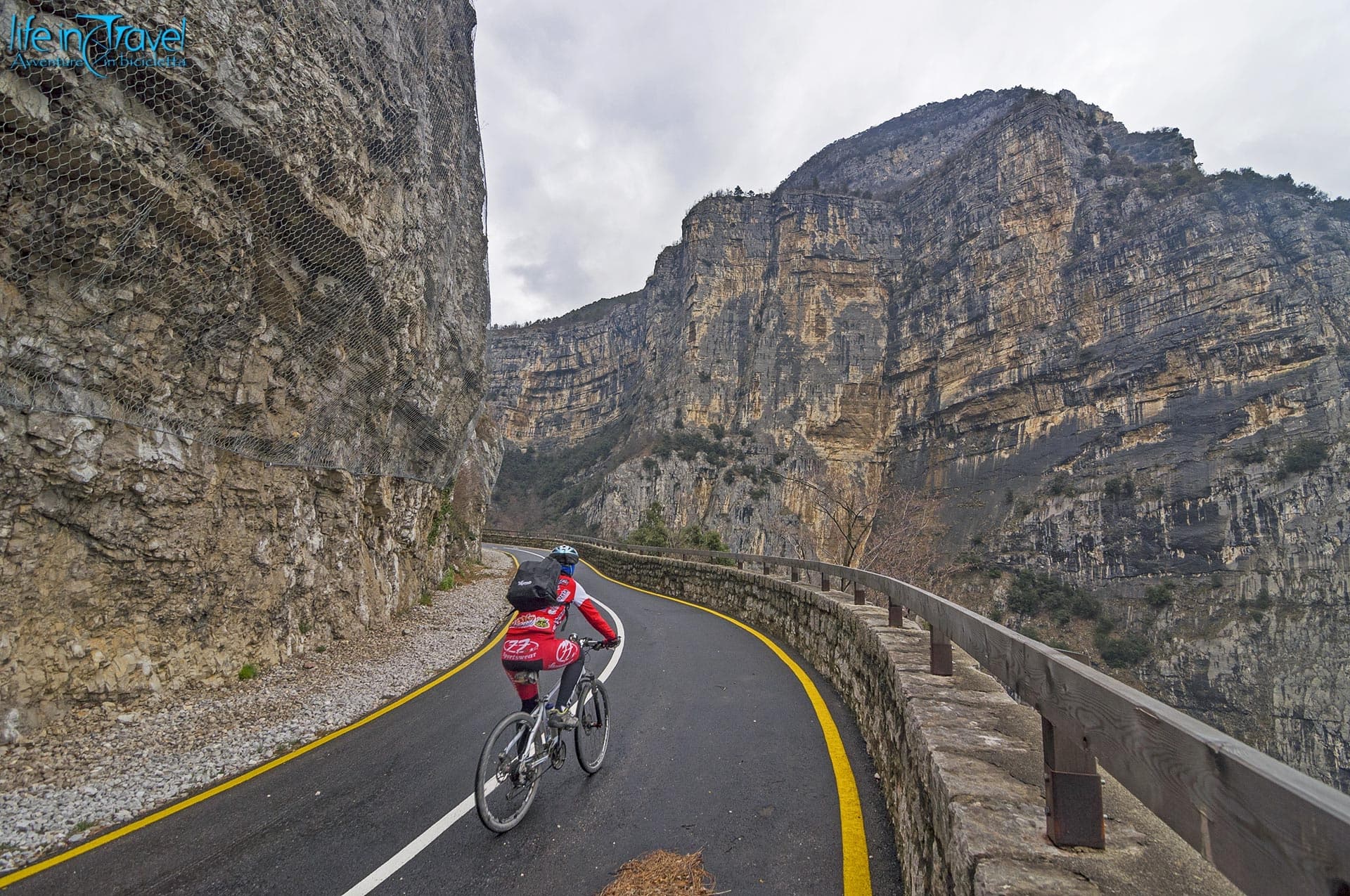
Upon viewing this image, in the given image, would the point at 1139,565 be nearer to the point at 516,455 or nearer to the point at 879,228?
the point at 879,228

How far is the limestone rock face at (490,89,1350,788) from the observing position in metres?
34.3

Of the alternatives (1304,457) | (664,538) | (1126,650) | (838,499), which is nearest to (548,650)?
(664,538)

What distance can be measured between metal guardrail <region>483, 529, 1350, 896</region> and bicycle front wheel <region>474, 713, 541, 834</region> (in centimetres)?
278

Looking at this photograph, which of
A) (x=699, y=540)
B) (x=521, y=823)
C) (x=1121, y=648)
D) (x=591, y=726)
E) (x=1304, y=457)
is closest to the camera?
(x=521, y=823)

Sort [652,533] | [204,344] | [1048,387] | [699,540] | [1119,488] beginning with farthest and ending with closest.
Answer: [1048,387] → [1119,488] → [699,540] → [652,533] → [204,344]

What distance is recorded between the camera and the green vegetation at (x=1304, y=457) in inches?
1411

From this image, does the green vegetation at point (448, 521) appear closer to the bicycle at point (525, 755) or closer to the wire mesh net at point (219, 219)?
the wire mesh net at point (219, 219)

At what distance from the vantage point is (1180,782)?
4.48ft

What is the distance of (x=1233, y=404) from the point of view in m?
41.9

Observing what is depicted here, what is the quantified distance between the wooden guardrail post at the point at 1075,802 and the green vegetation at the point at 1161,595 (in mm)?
45990

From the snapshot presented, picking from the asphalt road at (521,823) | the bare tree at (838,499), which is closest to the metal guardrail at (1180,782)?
the asphalt road at (521,823)

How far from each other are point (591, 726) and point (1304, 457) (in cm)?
5026

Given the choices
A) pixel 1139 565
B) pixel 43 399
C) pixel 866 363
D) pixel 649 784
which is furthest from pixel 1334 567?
pixel 43 399

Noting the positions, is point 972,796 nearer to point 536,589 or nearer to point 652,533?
point 536,589
